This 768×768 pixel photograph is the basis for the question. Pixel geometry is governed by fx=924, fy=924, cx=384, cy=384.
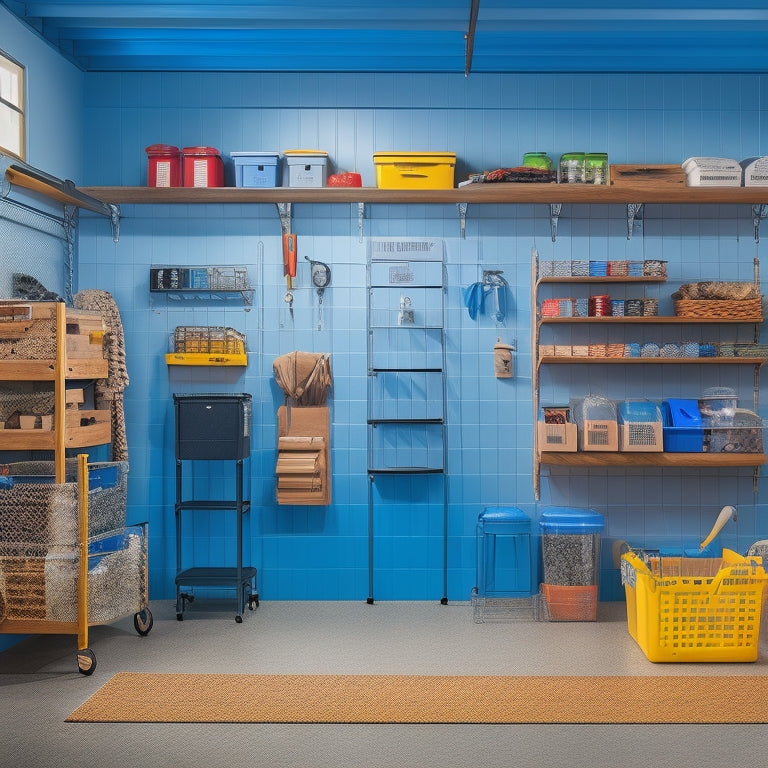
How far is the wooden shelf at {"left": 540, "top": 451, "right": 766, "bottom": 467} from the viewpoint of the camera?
6.25 meters

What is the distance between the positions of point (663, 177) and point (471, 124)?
1424mm

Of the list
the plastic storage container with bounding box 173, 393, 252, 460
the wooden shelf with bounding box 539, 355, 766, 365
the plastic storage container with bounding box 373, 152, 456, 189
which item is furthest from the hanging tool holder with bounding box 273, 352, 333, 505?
the wooden shelf with bounding box 539, 355, 766, 365

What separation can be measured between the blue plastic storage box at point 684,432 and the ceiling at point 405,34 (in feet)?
8.03

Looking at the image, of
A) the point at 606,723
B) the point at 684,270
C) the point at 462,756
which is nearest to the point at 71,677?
the point at 462,756

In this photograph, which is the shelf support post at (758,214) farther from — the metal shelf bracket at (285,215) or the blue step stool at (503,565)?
the metal shelf bracket at (285,215)

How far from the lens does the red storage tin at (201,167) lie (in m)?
6.54

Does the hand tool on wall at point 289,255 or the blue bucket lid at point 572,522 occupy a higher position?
the hand tool on wall at point 289,255

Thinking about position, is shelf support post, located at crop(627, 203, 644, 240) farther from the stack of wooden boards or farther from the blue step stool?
the stack of wooden boards

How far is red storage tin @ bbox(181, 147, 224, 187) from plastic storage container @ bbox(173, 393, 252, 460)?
5.07 ft

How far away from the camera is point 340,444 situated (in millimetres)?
6738

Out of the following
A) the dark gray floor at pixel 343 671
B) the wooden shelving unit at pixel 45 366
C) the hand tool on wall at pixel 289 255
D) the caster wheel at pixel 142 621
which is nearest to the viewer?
the dark gray floor at pixel 343 671

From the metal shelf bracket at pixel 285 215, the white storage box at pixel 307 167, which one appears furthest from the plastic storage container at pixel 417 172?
the metal shelf bracket at pixel 285 215

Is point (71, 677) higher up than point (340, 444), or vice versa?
point (340, 444)

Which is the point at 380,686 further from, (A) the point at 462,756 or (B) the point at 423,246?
(B) the point at 423,246
